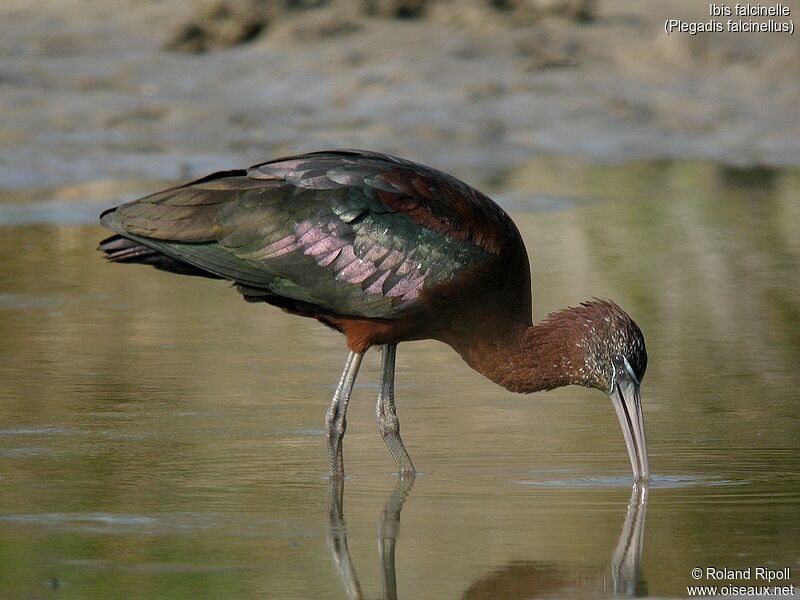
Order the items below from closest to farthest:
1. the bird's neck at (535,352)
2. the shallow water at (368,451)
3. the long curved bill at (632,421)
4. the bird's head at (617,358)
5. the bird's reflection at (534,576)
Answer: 1. the bird's reflection at (534,576)
2. the shallow water at (368,451)
3. the long curved bill at (632,421)
4. the bird's head at (617,358)
5. the bird's neck at (535,352)

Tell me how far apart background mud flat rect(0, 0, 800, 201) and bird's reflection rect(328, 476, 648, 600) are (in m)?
9.82

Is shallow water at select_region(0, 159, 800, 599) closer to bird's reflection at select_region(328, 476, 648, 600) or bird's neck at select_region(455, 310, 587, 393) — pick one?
bird's reflection at select_region(328, 476, 648, 600)

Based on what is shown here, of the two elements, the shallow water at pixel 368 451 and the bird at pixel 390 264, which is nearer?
the shallow water at pixel 368 451

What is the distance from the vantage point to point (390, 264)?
259 inches

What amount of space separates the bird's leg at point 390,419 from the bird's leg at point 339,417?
0.17 metres

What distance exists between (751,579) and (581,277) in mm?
5679

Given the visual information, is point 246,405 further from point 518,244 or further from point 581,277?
point 581,277

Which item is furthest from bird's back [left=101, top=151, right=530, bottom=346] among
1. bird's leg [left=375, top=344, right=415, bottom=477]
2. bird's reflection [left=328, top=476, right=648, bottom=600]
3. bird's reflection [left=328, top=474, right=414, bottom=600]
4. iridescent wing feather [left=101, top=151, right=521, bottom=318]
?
bird's reflection [left=328, top=476, right=648, bottom=600]

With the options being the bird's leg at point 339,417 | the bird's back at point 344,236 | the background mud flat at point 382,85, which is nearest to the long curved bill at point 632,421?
the bird's back at point 344,236

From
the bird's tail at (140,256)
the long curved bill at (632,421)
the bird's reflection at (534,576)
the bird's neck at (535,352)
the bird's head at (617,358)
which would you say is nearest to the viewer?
the bird's reflection at (534,576)

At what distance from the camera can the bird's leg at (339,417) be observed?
6.53m

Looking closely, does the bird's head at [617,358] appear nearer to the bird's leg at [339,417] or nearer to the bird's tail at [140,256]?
the bird's leg at [339,417]

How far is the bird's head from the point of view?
6465 mm

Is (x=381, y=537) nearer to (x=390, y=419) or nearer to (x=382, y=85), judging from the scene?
(x=390, y=419)
